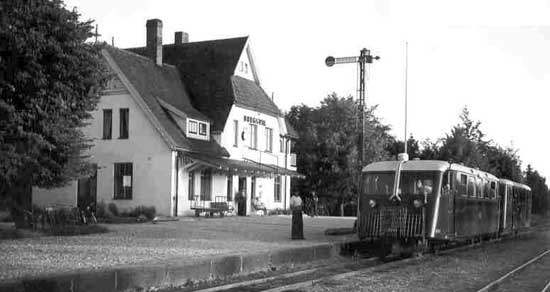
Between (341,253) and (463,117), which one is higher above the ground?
(463,117)

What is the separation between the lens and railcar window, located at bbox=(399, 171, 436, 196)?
19.7 m

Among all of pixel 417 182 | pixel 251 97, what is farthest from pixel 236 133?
pixel 417 182

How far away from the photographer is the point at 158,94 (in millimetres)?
37344

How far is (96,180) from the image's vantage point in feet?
120

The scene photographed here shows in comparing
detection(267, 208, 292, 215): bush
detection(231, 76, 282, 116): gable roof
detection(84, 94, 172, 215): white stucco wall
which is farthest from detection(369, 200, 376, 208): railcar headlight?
detection(267, 208, 292, 215): bush

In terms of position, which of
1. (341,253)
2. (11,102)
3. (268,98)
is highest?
(268,98)

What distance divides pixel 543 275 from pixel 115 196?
24.1m

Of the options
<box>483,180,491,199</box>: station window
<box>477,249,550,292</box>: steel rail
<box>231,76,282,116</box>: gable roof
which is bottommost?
<box>477,249,550,292</box>: steel rail

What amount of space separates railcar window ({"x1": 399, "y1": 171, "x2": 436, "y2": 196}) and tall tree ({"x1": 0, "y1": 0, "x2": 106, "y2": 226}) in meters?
8.86

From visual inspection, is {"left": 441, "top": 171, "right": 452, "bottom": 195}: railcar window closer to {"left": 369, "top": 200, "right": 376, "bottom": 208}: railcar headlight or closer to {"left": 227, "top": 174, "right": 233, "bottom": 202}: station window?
{"left": 369, "top": 200, "right": 376, "bottom": 208}: railcar headlight

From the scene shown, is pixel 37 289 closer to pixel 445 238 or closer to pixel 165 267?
pixel 165 267

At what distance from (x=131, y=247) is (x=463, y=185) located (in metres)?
10.3

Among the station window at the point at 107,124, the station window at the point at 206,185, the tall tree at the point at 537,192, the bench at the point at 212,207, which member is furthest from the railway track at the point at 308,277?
the tall tree at the point at 537,192

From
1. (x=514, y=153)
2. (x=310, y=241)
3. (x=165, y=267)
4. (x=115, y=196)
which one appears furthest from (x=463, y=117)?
(x=165, y=267)
